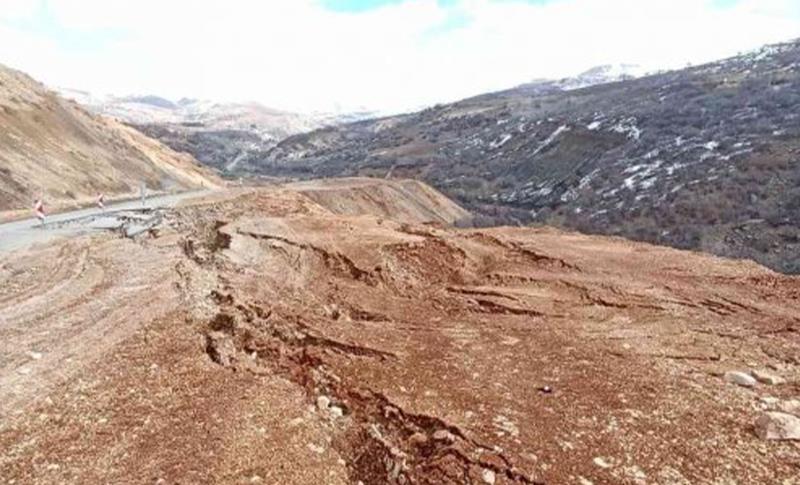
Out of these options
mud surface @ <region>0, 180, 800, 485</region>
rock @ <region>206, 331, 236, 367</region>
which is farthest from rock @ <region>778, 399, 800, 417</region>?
rock @ <region>206, 331, 236, 367</region>

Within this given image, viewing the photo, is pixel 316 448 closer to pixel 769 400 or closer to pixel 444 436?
pixel 444 436

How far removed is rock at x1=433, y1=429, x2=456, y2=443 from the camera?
20.0 ft

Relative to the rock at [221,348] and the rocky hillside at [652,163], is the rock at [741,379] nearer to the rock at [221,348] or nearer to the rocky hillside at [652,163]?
the rock at [221,348]

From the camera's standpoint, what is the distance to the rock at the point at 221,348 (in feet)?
26.2

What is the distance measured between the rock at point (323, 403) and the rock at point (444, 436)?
1.30 m

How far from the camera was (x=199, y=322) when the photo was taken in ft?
30.1

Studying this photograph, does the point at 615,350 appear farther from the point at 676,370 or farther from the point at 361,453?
the point at 361,453

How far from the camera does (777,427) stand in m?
6.21

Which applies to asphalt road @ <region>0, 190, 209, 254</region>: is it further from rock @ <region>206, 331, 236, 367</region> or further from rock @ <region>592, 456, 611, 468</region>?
rock @ <region>592, 456, 611, 468</region>

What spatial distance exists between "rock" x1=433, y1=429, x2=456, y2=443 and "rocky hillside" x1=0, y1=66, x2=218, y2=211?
80.4 ft

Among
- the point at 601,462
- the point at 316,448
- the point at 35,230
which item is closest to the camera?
the point at 601,462

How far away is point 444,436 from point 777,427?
10.0 ft

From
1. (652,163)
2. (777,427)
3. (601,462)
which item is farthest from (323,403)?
(652,163)

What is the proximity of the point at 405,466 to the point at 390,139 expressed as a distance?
4329 inches
